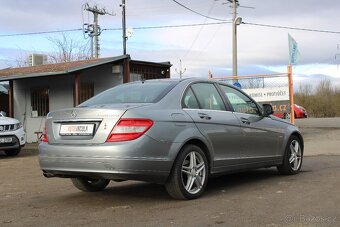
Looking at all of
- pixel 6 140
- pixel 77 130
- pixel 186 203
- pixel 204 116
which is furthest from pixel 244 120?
pixel 6 140

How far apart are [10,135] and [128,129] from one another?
839 cm

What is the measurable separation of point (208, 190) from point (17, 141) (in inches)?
312

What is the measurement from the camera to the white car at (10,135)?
13.1m

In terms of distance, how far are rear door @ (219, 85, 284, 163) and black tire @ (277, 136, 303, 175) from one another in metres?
0.38

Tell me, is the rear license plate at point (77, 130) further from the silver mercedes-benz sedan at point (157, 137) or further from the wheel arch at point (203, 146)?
the wheel arch at point (203, 146)

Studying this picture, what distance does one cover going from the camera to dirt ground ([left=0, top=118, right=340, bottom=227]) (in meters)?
5.28

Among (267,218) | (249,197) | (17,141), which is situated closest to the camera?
(267,218)

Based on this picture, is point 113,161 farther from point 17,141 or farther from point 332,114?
point 332,114

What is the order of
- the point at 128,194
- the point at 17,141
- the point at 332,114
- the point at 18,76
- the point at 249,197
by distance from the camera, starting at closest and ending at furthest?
the point at 249,197
the point at 128,194
the point at 17,141
the point at 18,76
the point at 332,114

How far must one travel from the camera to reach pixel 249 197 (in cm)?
645

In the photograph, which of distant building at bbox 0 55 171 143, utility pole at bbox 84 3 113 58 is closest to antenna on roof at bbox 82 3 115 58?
utility pole at bbox 84 3 113 58

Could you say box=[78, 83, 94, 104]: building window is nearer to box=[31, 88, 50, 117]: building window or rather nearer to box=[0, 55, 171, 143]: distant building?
box=[0, 55, 171, 143]: distant building

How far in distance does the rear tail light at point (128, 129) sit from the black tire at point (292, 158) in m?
3.34

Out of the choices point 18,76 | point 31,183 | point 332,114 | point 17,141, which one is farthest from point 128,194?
A: point 332,114
